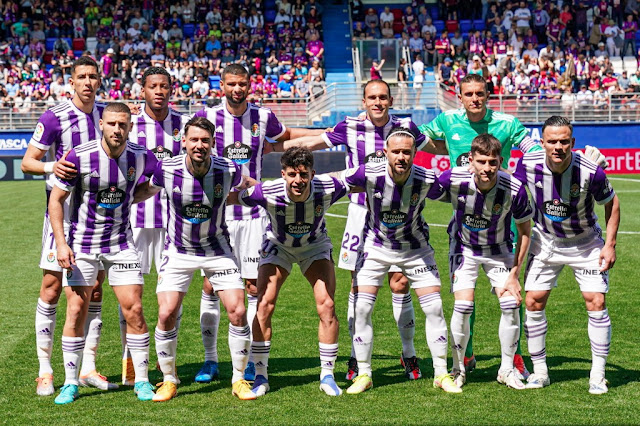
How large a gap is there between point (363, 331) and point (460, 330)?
0.75 meters

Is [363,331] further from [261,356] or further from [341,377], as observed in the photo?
[261,356]

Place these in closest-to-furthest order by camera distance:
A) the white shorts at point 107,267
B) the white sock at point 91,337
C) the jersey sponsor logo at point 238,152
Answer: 1. the white shorts at point 107,267
2. the white sock at point 91,337
3. the jersey sponsor logo at point 238,152

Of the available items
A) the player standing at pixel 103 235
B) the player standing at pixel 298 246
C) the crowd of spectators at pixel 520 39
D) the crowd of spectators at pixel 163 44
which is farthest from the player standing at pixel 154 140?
the crowd of spectators at pixel 520 39

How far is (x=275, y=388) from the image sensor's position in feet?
22.9

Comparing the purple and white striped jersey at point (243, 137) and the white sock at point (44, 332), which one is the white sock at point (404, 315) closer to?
the purple and white striped jersey at point (243, 137)

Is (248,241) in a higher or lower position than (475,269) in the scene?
higher

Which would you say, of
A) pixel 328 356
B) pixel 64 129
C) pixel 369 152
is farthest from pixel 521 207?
pixel 64 129

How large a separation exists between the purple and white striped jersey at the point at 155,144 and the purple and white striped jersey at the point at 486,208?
233cm

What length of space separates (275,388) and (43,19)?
2980 centimetres

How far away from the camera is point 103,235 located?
6664 mm

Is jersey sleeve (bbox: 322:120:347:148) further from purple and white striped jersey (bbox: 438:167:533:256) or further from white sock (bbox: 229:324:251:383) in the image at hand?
white sock (bbox: 229:324:251:383)

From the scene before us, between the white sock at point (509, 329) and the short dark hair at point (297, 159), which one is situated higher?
the short dark hair at point (297, 159)

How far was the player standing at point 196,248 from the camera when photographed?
21.8 ft

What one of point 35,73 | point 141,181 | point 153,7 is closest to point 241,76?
point 141,181
